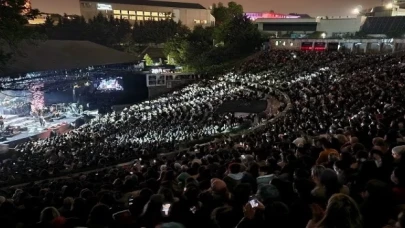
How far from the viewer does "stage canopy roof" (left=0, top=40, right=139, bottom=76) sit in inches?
1303

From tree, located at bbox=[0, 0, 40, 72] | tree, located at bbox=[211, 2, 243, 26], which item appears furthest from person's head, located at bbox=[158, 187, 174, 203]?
tree, located at bbox=[211, 2, 243, 26]

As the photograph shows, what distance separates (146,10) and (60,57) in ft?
225

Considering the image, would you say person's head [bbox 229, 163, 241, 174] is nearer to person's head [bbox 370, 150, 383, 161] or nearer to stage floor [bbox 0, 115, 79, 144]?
person's head [bbox 370, 150, 383, 161]

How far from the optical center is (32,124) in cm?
3475

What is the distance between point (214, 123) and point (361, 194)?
1661 centimetres

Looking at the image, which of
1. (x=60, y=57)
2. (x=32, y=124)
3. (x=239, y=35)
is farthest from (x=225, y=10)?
(x=32, y=124)

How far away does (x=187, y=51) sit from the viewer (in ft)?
181

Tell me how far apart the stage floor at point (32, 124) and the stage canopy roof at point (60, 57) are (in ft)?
17.0

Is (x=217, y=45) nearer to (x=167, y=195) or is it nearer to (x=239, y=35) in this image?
(x=239, y=35)

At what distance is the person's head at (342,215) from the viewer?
3183 mm

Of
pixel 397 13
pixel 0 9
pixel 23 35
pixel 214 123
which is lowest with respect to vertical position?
pixel 214 123

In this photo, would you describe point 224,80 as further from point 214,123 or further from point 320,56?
point 214,123

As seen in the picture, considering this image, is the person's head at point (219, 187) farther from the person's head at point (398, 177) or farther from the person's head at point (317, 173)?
the person's head at point (398, 177)

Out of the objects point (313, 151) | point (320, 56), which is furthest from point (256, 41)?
point (313, 151)
